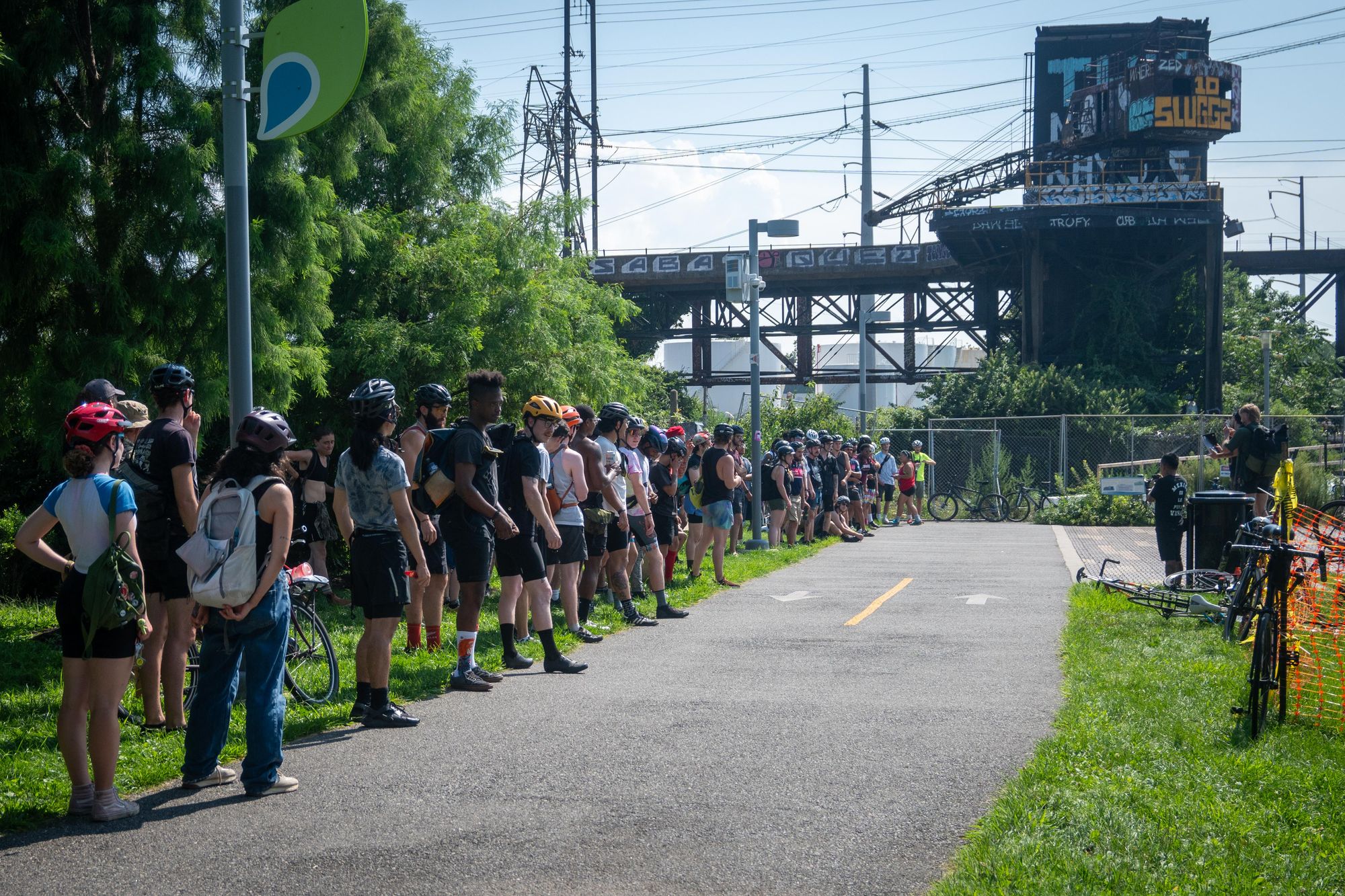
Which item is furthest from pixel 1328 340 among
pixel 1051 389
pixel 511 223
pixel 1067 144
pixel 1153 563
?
pixel 511 223

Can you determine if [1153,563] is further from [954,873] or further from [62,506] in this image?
[62,506]

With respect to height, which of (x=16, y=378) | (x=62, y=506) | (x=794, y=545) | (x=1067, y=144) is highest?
(x=1067, y=144)

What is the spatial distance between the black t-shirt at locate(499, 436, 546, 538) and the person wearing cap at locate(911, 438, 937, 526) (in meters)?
20.1

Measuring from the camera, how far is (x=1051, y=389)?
133 ft

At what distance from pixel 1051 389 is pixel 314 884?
38.3 meters

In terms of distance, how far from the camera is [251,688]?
5902mm

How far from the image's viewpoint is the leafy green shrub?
2738 cm

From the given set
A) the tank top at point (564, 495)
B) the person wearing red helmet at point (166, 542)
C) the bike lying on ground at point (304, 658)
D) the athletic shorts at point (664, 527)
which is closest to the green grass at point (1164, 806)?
the tank top at point (564, 495)

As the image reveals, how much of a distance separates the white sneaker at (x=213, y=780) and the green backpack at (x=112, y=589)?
89 cm

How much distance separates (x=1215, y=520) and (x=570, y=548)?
7398 mm

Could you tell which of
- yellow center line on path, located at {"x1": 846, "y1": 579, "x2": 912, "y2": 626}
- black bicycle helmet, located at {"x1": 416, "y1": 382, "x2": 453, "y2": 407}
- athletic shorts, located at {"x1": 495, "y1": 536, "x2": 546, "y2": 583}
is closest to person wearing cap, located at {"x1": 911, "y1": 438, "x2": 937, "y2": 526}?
yellow center line on path, located at {"x1": 846, "y1": 579, "x2": 912, "y2": 626}

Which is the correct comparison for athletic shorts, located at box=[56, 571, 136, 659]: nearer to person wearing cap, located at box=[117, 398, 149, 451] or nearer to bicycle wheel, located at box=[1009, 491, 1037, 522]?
person wearing cap, located at box=[117, 398, 149, 451]

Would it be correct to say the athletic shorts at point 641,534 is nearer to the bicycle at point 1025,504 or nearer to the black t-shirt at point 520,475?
the black t-shirt at point 520,475

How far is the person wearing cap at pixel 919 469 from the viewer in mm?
28938
